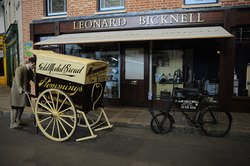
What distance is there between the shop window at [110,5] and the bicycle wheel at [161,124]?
14.6 feet

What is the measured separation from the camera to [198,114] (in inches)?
221

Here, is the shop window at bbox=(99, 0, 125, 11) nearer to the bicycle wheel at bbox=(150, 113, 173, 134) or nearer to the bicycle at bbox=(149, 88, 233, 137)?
the bicycle at bbox=(149, 88, 233, 137)

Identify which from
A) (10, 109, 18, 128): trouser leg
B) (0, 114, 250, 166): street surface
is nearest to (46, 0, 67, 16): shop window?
(10, 109, 18, 128): trouser leg

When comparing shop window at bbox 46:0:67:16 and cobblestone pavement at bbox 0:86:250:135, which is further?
shop window at bbox 46:0:67:16

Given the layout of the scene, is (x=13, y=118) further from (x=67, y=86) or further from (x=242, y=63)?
(x=242, y=63)

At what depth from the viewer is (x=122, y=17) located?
25.4ft

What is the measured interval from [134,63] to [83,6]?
2.84 meters

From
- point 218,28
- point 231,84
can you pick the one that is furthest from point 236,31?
point 231,84

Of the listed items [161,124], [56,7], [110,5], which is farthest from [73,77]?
[56,7]

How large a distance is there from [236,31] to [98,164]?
5.76m

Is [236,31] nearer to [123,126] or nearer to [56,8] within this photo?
[123,126]

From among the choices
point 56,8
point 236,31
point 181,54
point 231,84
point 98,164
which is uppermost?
point 56,8

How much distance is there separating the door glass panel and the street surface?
2.92 metres

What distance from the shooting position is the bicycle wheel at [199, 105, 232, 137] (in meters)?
5.32
